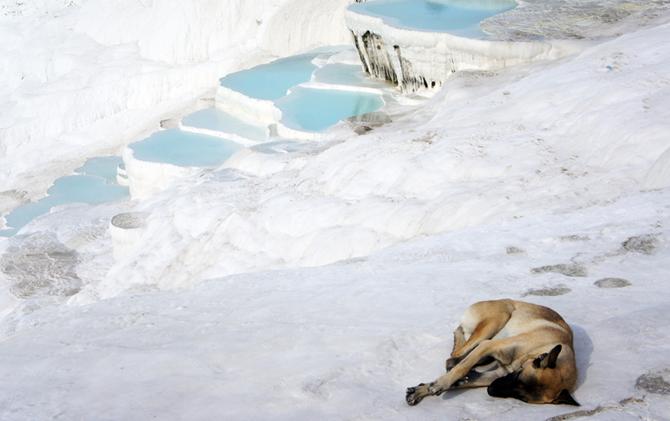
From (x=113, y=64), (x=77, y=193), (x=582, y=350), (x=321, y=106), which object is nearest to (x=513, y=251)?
(x=582, y=350)

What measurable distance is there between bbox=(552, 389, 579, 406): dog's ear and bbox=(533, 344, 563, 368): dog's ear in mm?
112

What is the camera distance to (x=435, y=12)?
1656cm

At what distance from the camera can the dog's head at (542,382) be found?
301 centimetres

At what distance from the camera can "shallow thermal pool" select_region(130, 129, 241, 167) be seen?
14680 mm

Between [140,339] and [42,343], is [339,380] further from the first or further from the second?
[42,343]

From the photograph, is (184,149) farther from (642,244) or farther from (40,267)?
(642,244)

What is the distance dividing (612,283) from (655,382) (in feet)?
4.03

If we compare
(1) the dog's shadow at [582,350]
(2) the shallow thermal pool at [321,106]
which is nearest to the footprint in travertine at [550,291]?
(1) the dog's shadow at [582,350]

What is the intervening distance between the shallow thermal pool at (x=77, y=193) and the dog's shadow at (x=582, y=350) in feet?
44.0

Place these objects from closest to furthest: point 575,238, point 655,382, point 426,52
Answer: point 655,382 → point 575,238 → point 426,52

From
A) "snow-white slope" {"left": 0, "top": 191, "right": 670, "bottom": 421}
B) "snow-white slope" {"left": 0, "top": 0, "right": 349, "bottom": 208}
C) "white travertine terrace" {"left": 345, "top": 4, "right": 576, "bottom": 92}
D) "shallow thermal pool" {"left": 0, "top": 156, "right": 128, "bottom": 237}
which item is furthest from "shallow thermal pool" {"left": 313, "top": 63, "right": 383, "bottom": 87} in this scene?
"snow-white slope" {"left": 0, "top": 191, "right": 670, "bottom": 421}

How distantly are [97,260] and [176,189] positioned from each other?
1704 mm

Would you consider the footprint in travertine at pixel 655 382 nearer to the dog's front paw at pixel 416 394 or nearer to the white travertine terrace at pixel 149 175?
the dog's front paw at pixel 416 394

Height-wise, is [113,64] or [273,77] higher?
[273,77]
